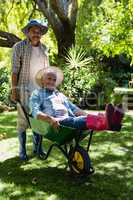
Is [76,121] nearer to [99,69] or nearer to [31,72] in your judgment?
[31,72]

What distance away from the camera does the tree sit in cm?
1592

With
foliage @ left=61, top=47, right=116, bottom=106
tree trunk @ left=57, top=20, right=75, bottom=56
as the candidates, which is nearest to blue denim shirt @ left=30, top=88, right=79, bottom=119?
foliage @ left=61, top=47, right=116, bottom=106

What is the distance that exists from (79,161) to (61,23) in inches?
437

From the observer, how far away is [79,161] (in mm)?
5711

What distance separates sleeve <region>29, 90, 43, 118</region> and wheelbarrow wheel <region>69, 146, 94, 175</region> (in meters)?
0.65

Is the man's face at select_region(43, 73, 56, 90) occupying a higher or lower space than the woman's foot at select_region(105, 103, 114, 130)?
higher

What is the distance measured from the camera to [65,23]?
16.1 metres

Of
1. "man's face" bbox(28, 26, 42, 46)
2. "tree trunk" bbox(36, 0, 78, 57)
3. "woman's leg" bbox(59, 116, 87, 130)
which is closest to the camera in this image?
"woman's leg" bbox(59, 116, 87, 130)

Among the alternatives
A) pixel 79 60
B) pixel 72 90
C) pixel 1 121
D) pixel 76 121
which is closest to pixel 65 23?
pixel 79 60

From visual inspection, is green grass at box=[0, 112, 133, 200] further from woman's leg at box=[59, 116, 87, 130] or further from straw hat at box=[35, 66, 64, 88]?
straw hat at box=[35, 66, 64, 88]

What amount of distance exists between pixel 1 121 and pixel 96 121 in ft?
21.6

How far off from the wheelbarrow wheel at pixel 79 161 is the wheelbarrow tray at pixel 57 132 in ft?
0.63

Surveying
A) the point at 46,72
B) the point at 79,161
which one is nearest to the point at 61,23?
the point at 46,72

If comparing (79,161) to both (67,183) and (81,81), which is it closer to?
(67,183)
